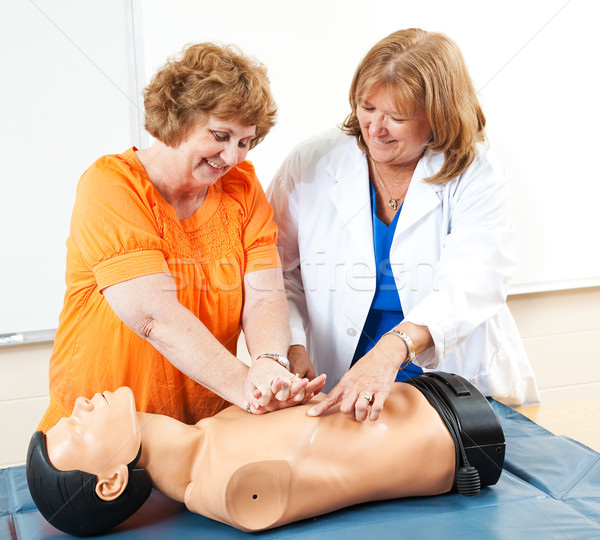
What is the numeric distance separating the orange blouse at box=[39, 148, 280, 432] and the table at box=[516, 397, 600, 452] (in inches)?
35.6

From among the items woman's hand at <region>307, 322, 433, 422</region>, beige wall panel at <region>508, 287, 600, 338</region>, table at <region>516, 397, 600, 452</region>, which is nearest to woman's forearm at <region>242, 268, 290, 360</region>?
woman's hand at <region>307, 322, 433, 422</region>

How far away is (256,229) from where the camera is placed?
5.28ft

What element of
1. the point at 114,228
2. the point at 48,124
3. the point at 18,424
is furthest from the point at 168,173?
the point at 18,424

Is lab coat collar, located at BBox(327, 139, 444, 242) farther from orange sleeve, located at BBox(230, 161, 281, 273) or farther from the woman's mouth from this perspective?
the woman's mouth

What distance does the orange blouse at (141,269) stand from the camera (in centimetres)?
134

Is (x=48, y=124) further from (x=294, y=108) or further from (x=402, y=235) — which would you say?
(x=402, y=235)

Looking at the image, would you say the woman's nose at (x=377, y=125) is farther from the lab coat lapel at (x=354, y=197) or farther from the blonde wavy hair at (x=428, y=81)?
the lab coat lapel at (x=354, y=197)

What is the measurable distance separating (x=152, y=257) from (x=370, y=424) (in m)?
0.57

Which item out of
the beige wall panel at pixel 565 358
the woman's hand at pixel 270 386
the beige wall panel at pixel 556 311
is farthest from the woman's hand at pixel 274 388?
the beige wall panel at pixel 565 358

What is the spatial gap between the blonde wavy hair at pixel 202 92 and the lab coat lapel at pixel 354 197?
16.7 inches

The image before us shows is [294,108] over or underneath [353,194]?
over

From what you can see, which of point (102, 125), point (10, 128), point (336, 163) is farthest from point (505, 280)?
point (10, 128)

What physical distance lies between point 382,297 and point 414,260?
13 centimetres

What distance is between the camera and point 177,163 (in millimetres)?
1445
